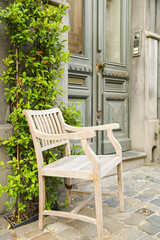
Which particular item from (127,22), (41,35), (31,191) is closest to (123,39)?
(127,22)

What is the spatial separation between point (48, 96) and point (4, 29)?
75 centimetres

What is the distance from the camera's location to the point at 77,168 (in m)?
1.80

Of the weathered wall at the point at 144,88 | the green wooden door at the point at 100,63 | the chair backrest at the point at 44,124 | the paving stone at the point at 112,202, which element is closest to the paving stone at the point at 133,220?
the paving stone at the point at 112,202

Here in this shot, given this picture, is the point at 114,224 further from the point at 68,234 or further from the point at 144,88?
the point at 144,88

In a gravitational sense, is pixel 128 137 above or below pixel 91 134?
below

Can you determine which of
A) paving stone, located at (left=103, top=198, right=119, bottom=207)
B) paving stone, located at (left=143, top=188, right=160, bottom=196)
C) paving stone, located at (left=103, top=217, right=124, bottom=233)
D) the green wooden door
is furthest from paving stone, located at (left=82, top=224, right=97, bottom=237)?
the green wooden door

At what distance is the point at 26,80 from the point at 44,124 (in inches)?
19.1

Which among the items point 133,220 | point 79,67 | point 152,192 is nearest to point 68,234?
point 133,220

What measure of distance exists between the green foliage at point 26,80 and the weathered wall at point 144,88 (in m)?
2.20

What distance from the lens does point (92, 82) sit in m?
3.62

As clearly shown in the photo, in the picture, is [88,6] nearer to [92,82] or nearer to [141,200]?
[92,82]

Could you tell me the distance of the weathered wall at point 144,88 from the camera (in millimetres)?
4062

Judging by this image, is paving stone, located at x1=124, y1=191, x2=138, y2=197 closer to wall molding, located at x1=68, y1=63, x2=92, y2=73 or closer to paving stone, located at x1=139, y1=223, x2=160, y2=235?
paving stone, located at x1=139, y1=223, x2=160, y2=235

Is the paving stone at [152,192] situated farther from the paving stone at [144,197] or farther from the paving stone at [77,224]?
the paving stone at [77,224]
